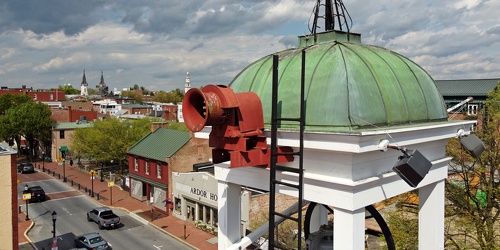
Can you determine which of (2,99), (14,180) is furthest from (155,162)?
(2,99)

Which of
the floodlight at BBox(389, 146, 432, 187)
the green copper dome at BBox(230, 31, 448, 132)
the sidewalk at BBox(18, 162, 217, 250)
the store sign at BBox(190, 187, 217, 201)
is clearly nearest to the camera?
the floodlight at BBox(389, 146, 432, 187)

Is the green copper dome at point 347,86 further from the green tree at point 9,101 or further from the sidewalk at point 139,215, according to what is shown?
the green tree at point 9,101

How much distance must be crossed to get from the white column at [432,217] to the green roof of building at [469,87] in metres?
57.4

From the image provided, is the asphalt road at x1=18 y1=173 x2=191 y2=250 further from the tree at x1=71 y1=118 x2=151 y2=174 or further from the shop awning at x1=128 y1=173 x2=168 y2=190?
the tree at x1=71 y1=118 x2=151 y2=174

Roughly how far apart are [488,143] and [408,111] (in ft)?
41.3

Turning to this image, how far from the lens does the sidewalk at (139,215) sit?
3095cm

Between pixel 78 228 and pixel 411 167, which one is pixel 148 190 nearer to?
pixel 78 228

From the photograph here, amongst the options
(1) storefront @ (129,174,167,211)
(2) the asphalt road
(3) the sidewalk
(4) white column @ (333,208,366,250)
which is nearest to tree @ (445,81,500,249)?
(4) white column @ (333,208,366,250)

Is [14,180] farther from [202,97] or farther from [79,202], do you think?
[79,202]

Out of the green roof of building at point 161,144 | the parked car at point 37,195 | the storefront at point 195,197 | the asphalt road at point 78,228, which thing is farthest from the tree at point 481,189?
the parked car at point 37,195

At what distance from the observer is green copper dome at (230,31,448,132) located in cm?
653

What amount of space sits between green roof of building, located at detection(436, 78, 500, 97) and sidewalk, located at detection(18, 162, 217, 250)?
45934mm

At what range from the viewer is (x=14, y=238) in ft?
65.7

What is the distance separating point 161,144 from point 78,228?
37.1ft
